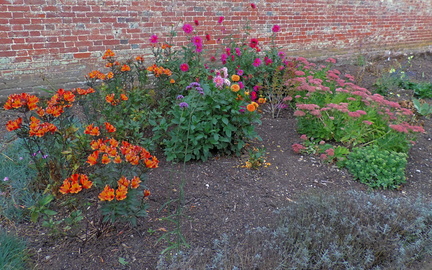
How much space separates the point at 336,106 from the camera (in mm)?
3693

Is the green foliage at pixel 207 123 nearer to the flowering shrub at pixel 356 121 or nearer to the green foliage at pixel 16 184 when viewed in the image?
the flowering shrub at pixel 356 121

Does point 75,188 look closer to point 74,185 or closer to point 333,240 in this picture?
point 74,185

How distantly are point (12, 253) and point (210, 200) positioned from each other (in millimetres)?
1494

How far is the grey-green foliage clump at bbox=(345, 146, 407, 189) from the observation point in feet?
10.7

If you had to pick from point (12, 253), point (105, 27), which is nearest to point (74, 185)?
point (12, 253)

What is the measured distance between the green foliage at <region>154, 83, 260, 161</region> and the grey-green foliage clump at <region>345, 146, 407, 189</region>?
3.89 feet

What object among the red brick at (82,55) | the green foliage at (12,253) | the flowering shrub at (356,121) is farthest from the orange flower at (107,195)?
the red brick at (82,55)

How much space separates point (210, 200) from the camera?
9.20 feet

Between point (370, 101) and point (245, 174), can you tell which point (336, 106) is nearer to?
point (370, 101)

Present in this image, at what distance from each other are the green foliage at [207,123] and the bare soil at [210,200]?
0.18m

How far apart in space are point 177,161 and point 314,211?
4.77ft

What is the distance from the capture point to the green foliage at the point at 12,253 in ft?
6.58

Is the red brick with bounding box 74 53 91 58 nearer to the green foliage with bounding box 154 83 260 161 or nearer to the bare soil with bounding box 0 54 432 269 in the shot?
the bare soil with bounding box 0 54 432 269

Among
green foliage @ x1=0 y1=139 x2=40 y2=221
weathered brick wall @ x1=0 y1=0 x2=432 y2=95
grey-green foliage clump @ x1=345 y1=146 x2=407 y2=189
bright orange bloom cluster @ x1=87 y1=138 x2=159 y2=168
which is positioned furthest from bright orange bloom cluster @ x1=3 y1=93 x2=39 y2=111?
grey-green foliage clump @ x1=345 y1=146 x2=407 y2=189
